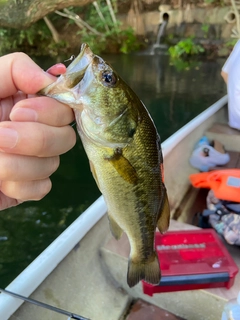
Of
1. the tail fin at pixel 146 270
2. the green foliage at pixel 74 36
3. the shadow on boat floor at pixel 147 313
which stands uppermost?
the tail fin at pixel 146 270

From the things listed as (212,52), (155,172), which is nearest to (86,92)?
(155,172)

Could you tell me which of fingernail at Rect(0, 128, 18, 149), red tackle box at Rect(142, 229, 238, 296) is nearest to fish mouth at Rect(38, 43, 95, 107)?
fingernail at Rect(0, 128, 18, 149)

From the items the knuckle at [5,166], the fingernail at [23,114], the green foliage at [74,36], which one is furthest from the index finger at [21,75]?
the green foliage at [74,36]

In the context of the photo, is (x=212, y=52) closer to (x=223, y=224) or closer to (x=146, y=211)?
(x=223, y=224)

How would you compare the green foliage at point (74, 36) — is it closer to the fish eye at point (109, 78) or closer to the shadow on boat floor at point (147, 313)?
the shadow on boat floor at point (147, 313)

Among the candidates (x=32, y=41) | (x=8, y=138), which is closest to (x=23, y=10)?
(x=8, y=138)

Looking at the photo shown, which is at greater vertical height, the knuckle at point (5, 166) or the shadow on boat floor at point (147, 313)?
the knuckle at point (5, 166)
